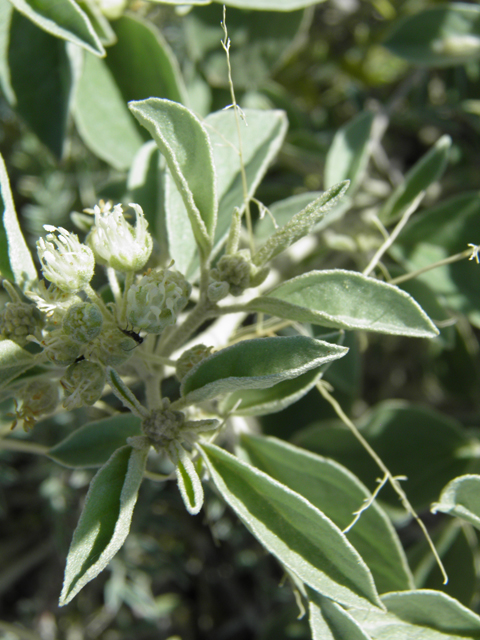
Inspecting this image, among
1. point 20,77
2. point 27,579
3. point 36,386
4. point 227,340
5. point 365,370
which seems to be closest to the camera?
point 36,386

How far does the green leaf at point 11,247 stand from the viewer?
93 cm

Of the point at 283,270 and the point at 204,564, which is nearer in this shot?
the point at 283,270

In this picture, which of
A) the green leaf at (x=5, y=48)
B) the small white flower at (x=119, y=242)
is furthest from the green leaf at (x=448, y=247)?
the green leaf at (x=5, y=48)

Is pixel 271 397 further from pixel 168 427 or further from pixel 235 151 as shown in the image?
pixel 235 151

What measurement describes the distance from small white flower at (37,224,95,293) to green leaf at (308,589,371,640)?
2.25ft

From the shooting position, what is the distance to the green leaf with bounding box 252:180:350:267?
0.85 meters

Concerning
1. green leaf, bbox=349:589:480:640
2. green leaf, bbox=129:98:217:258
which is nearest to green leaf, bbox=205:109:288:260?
green leaf, bbox=129:98:217:258

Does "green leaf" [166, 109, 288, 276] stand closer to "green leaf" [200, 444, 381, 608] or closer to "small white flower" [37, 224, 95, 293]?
"small white flower" [37, 224, 95, 293]

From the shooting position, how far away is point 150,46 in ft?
4.78

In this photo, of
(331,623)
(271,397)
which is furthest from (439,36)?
(331,623)

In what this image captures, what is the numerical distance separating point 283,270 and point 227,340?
0.42 m

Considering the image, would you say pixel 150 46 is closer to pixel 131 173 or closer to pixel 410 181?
pixel 131 173

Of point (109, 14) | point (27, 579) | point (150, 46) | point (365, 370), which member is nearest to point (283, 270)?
point (150, 46)

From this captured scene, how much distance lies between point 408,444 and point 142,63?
1.28 m
